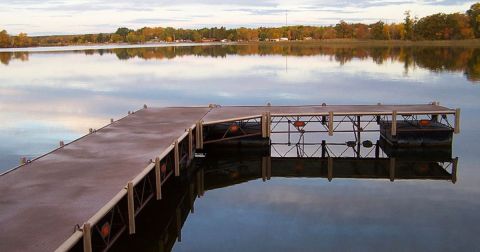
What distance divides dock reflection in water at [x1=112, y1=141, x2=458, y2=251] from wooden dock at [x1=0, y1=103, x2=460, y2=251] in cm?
85

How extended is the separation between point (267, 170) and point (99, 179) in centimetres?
906

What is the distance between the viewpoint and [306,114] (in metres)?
21.3

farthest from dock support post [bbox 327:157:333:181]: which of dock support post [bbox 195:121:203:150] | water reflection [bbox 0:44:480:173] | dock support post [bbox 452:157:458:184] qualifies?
water reflection [bbox 0:44:480:173]

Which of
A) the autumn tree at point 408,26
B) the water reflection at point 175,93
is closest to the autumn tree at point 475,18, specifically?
the autumn tree at point 408,26

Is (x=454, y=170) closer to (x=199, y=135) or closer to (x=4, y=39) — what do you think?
(x=199, y=135)

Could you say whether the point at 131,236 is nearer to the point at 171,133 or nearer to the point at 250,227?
the point at 250,227

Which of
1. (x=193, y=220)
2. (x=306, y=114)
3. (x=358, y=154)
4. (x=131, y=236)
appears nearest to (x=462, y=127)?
(x=358, y=154)

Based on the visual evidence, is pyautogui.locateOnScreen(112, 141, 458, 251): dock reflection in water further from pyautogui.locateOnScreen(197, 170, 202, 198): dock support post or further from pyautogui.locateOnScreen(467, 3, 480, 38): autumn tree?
pyautogui.locateOnScreen(467, 3, 480, 38): autumn tree

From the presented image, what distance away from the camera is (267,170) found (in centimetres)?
1966

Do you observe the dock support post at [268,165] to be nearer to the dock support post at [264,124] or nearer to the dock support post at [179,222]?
the dock support post at [264,124]

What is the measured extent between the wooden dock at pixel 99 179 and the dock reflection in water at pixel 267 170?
848 millimetres

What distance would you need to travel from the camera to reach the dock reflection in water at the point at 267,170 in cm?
1486

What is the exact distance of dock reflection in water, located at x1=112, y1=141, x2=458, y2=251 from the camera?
14.9 m

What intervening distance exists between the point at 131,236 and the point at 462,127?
20.8m
